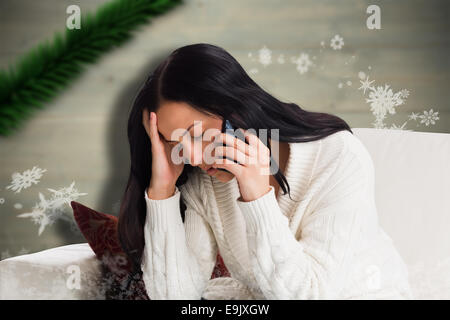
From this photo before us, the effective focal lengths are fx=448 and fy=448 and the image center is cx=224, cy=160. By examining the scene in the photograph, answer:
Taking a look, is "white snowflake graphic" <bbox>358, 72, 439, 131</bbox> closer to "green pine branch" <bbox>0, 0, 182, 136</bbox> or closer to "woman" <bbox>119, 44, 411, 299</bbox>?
"woman" <bbox>119, 44, 411, 299</bbox>

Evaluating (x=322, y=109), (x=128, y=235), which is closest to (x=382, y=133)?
(x=322, y=109)

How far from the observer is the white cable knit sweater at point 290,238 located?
0.75m

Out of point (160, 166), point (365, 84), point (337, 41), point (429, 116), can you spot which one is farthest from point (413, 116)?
point (160, 166)

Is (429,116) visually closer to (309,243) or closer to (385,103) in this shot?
(385,103)

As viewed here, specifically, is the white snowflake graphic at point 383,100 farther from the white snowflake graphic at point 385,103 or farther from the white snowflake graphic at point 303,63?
the white snowflake graphic at point 303,63

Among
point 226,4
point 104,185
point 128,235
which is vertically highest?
point 226,4

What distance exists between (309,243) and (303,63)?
16.7 inches

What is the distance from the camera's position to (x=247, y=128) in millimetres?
810

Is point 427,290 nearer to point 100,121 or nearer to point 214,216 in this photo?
point 214,216

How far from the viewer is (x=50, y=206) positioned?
98 centimetres

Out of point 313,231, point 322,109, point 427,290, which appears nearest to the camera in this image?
point 313,231

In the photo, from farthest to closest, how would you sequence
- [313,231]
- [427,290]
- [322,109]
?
[322,109], [427,290], [313,231]

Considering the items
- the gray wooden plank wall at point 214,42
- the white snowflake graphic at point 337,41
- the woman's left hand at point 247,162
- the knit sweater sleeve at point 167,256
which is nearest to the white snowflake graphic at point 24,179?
the gray wooden plank wall at point 214,42
